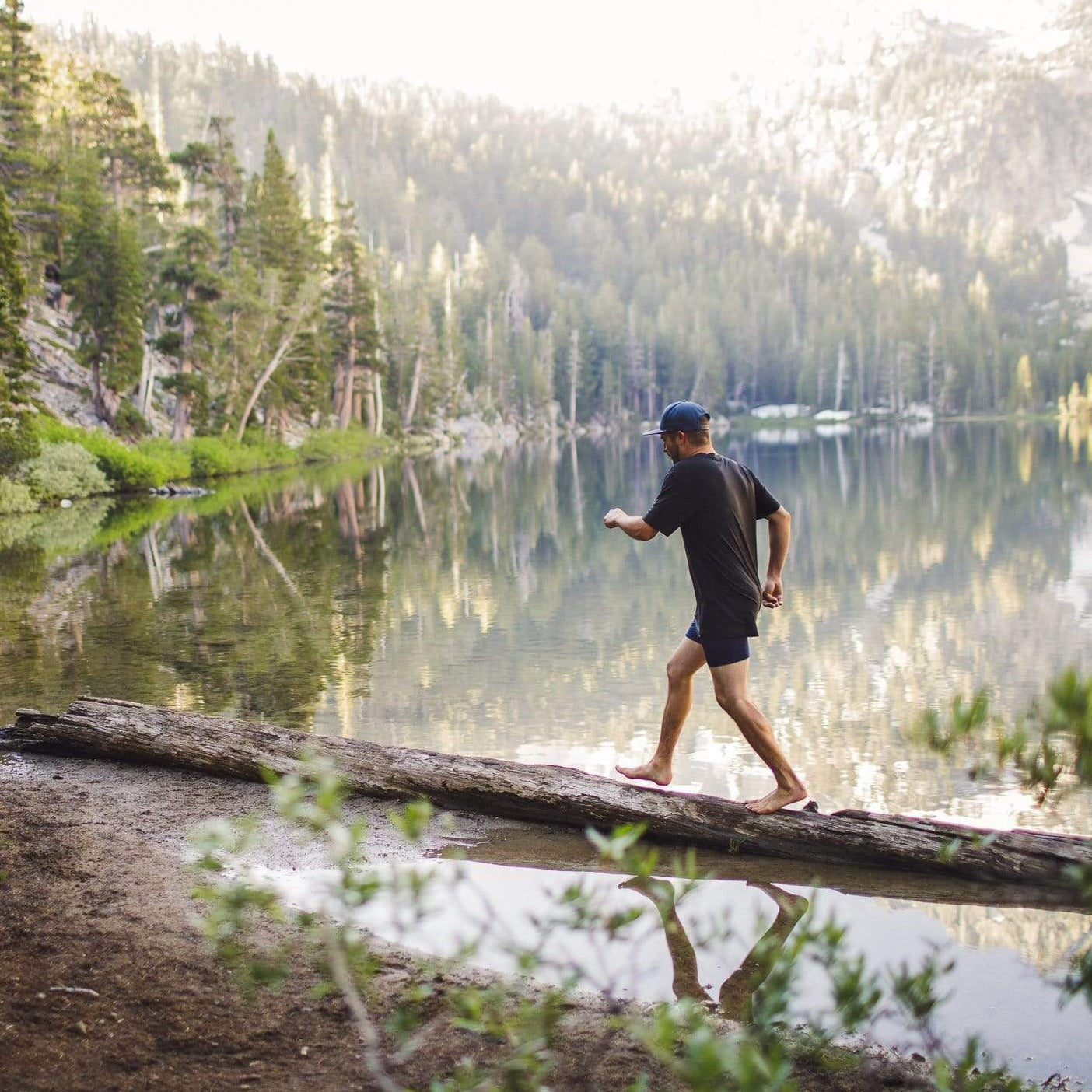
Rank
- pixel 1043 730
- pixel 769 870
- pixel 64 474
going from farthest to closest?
pixel 64 474
pixel 769 870
pixel 1043 730

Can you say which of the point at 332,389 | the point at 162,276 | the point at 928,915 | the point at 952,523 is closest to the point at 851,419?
the point at 332,389

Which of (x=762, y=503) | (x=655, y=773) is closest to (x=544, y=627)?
(x=655, y=773)

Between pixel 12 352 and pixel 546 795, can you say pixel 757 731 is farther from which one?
pixel 12 352

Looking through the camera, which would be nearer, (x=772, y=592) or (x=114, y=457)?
(x=772, y=592)

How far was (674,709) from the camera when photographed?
6379 millimetres

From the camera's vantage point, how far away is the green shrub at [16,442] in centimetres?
2842

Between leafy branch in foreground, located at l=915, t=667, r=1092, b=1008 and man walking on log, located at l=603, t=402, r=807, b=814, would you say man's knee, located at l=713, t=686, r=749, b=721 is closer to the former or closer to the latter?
man walking on log, located at l=603, t=402, r=807, b=814

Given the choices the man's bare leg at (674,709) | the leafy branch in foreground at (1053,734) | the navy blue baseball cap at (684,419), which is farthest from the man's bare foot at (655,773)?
the leafy branch in foreground at (1053,734)

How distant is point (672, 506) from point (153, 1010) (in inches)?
125

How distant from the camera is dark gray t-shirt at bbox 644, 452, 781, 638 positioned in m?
5.71

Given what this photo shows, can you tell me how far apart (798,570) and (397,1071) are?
14.7m

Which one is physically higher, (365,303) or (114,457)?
(365,303)

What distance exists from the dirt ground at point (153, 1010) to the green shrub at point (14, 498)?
26.5m

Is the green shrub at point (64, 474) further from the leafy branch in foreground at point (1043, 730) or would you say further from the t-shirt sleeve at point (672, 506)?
the leafy branch in foreground at point (1043, 730)
